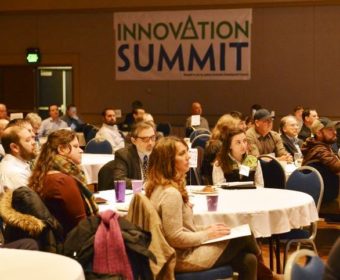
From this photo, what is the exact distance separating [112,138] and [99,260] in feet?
28.6

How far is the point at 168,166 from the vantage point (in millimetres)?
4664

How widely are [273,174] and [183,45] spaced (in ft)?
30.6

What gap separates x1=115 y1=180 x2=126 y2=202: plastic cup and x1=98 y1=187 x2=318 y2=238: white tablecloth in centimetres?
5

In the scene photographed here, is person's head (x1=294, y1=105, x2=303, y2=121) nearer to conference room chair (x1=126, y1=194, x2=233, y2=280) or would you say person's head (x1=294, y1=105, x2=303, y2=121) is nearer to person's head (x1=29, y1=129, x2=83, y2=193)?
person's head (x1=29, y1=129, x2=83, y2=193)

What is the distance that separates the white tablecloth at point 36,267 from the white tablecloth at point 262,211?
1828mm

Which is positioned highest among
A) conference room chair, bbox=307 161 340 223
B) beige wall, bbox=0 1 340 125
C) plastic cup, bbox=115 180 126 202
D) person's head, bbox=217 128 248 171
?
beige wall, bbox=0 1 340 125

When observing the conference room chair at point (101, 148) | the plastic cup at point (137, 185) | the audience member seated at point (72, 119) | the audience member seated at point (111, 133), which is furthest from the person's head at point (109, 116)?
the plastic cup at point (137, 185)

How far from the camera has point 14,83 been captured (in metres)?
18.3

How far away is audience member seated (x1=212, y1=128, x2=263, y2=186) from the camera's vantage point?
657 centimetres

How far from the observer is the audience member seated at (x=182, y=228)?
4465 mm

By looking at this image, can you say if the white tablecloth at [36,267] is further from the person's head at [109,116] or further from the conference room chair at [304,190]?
the person's head at [109,116]

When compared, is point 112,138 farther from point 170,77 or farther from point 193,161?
point 193,161

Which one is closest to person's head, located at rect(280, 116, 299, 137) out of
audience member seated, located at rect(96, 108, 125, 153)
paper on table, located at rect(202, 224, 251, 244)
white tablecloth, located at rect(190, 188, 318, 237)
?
audience member seated, located at rect(96, 108, 125, 153)

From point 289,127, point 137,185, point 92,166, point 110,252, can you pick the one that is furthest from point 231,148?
point 289,127
